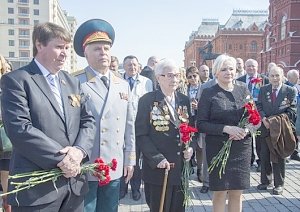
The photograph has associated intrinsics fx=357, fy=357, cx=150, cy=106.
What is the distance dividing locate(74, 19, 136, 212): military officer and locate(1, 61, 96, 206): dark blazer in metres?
0.48

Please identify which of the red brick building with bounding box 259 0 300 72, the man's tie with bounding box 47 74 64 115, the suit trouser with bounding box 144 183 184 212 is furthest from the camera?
the red brick building with bounding box 259 0 300 72

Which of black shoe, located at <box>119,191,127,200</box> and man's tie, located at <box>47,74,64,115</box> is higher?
man's tie, located at <box>47,74,64,115</box>

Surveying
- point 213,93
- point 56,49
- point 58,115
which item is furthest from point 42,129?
point 213,93

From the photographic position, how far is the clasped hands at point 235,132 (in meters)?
3.89

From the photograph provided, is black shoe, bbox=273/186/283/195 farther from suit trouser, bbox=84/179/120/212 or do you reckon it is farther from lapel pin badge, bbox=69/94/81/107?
lapel pin badge, bbox=69/94/81/107

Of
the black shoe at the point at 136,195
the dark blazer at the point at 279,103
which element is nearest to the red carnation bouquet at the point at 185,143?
the black shoe at the point at 136,195

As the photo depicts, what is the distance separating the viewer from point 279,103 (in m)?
5.86

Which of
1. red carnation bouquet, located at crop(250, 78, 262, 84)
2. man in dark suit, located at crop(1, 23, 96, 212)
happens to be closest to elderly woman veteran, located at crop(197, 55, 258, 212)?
man in dark suit, located at crop(1, 23, 96, 212)

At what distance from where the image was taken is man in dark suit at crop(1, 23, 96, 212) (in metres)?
2.50

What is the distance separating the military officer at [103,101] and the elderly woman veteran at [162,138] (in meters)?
0.23

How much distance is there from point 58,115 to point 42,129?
0.16 metres

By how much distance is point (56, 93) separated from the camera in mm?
2787

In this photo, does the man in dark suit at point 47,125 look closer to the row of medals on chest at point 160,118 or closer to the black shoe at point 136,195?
the row of medals on chest at point 160,118

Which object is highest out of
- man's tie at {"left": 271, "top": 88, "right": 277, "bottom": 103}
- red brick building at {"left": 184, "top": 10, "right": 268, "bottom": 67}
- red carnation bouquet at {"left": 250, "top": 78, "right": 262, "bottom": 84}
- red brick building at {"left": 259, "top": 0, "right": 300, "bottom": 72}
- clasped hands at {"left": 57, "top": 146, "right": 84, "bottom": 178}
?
red brick building at {"left": 184, "top": 10, "right": 268, "bottom": 67}
